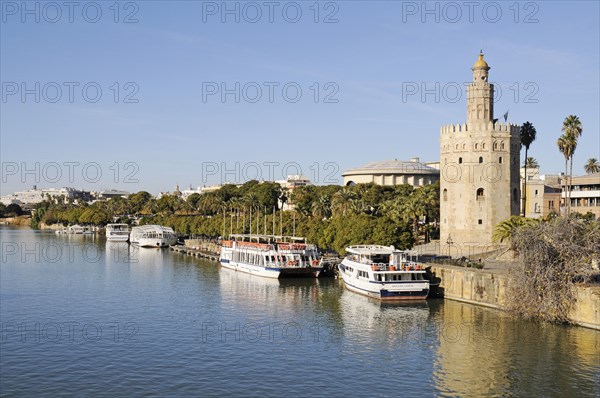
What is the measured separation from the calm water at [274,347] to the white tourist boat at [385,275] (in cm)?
167

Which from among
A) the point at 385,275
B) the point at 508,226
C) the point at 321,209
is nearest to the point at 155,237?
the point at 321,209

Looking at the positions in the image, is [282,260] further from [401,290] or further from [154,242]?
[154,242]

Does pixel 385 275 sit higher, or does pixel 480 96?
pixel 480 96

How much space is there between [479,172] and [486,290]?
24.2m

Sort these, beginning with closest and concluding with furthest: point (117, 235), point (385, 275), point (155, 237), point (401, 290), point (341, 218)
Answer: point (401, 290)
point (385, 275)
point (341, 218)
point (155, 237)
point (117, 235)

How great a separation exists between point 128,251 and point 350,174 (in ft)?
249

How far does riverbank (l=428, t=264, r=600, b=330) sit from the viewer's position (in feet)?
154

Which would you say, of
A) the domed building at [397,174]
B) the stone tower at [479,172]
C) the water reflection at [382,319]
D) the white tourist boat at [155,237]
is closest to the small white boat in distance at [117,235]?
the white tourist boat at [155,237]

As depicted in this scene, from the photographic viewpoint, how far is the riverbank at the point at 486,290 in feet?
154

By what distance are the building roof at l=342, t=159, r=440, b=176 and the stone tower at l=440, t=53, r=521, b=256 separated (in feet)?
311

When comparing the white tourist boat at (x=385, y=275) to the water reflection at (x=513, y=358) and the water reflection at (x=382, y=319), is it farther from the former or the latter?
the water reflection at (x=513, y=358)

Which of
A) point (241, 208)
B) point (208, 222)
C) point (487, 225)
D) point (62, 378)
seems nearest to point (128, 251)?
point (208, 222)

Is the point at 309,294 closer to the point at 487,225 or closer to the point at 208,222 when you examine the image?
the point at 487,225

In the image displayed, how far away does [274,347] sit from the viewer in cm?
4438
